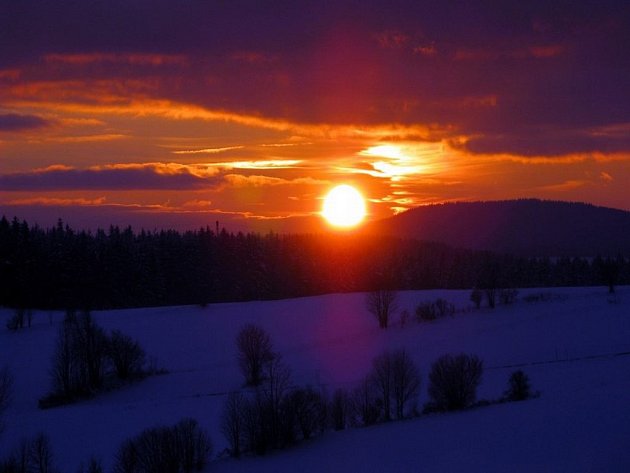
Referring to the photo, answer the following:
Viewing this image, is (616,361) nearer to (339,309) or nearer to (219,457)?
(219,457)

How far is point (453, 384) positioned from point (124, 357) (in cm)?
2568

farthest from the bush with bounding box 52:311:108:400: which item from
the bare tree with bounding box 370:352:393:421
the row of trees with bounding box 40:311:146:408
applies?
the bare tree with bounding box 370:352:393:421

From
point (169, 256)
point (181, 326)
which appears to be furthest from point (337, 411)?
point (169, 256)

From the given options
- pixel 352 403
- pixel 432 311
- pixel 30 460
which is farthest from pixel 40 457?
pixel 432 311

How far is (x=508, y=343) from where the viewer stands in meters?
Answer: 52.2

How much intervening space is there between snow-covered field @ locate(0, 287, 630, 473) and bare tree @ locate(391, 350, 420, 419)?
84.6 inches

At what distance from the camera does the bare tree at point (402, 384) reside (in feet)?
118

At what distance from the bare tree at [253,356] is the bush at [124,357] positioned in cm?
785

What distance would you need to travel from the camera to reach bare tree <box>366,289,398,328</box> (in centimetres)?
6581

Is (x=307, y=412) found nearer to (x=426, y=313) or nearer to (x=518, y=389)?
(x=518, y=389)

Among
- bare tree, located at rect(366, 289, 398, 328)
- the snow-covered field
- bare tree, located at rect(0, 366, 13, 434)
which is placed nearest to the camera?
the snow-covered field

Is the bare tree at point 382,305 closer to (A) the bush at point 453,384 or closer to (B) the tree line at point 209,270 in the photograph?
(B) the tree line at point 209,270

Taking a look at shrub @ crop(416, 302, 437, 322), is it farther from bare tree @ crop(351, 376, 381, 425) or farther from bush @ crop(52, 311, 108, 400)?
bush @ crop(52, 311, 108, 400)

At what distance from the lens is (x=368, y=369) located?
1882 inches
